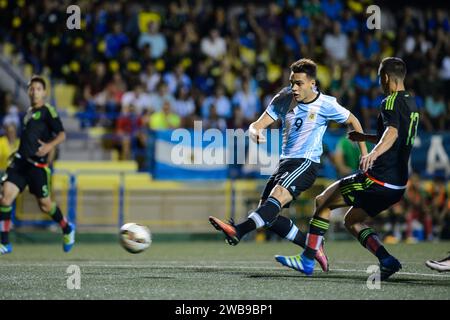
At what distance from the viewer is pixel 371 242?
360 inches

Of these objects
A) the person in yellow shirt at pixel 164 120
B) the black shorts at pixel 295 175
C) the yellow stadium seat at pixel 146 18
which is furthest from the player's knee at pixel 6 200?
the yellow stadium seat at pixel 146 18

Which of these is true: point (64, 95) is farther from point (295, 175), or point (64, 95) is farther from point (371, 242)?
point (371, 242)

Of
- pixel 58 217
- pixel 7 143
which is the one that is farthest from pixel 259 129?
pixel 7 143

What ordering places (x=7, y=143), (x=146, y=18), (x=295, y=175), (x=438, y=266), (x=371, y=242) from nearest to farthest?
(x=438, y=266) → (x=371, y=242) → (x=295, y=175) → (x=7, y=143) → (x=146, y=18)

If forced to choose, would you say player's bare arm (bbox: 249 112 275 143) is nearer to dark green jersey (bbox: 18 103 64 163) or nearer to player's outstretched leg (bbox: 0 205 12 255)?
dark green jersey (bbox: 18 103 64 163)

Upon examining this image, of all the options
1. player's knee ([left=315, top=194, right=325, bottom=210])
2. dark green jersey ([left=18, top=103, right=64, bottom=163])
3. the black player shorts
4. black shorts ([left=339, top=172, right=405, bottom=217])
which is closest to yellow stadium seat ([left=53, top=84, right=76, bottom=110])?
dark green jersey ([left=18, top=103, right=64, bottom=163])

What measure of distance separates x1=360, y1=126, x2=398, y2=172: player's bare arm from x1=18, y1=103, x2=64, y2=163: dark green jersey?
4.98 meters

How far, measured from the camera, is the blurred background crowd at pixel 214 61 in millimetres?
18797

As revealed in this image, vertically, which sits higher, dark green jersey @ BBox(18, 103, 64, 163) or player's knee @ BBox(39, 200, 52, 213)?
dark green jersey @ BBox(18, 103, 64, 163)

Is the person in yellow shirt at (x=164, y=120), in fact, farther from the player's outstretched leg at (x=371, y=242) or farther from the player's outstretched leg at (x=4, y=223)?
the player's outstretched leg at (x=371, y=242)

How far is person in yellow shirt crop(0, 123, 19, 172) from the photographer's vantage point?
16797 millimetres

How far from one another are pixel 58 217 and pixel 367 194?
5.04 metres

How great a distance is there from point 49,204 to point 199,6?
11.0 m
